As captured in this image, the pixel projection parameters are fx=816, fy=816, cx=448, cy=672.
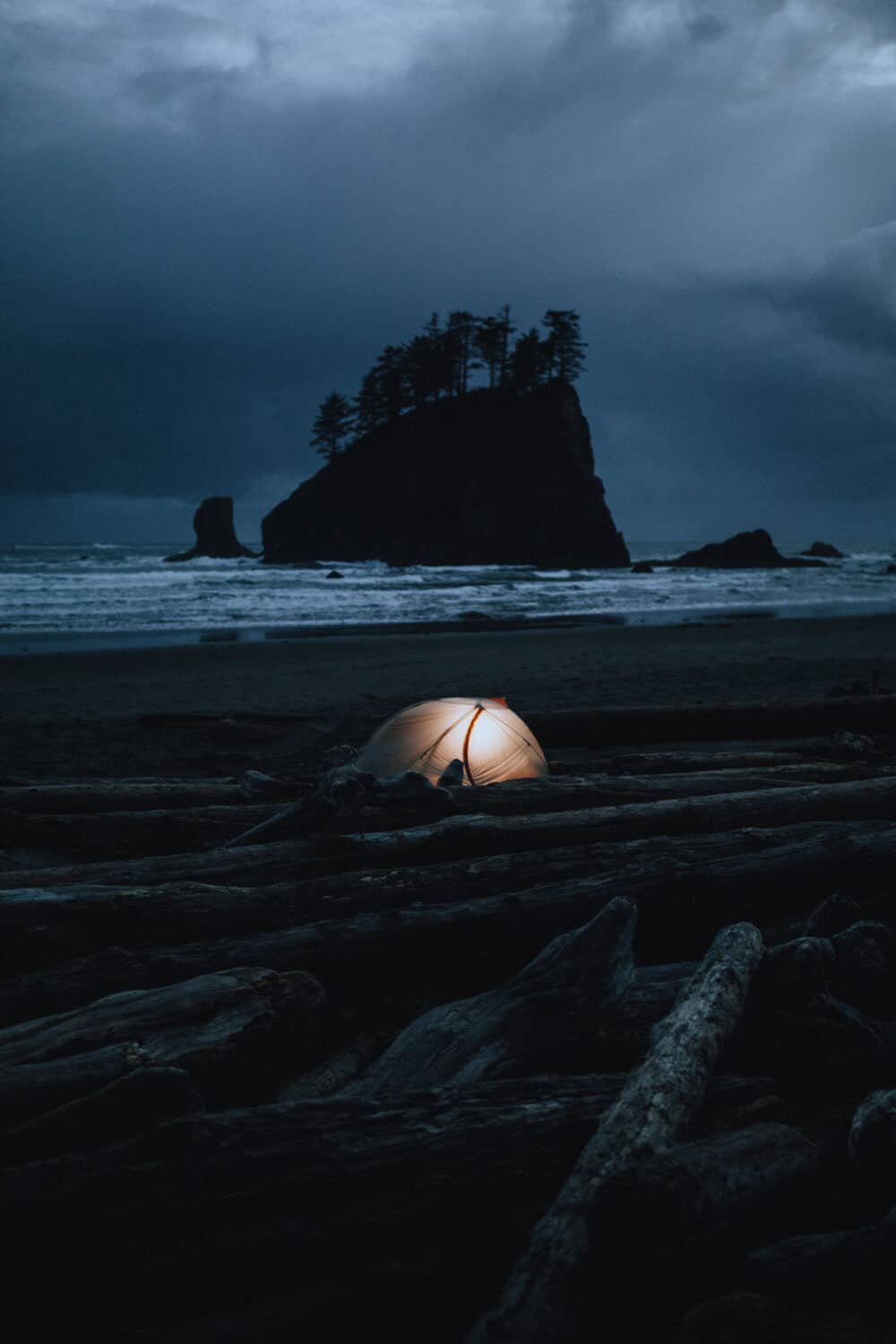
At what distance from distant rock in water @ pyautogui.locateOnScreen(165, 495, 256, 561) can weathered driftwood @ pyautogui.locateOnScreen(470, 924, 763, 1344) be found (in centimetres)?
7809

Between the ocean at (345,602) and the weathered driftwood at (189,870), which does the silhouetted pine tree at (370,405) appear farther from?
the weathered driftwood at (189,870)

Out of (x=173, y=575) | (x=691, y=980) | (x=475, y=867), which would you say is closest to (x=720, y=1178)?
(x=691, y=980)

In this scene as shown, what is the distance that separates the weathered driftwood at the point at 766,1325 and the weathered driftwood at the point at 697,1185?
0.42 ft

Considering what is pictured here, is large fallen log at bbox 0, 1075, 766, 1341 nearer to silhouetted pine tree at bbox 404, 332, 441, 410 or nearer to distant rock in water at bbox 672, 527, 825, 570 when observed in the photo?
distant rock in water at bbox 672, 527, 825, 570

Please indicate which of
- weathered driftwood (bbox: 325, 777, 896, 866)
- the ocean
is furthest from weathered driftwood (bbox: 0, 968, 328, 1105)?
the ocean

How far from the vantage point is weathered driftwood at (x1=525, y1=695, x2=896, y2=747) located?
25.5 feet

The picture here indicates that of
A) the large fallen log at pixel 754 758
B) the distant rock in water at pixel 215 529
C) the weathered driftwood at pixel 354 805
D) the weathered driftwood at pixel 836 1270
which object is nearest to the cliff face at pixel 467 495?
the distant rock in water at pixel 215 529

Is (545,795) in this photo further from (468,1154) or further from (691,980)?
(468,1154)

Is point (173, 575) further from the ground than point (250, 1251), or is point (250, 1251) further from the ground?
point (173, 575)

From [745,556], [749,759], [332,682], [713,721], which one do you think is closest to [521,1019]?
[749,759]

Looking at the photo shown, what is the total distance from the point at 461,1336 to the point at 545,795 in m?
2.79

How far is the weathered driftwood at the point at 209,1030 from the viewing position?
2.31 metres

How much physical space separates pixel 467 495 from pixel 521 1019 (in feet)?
206

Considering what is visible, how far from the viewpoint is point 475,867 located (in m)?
3.38
